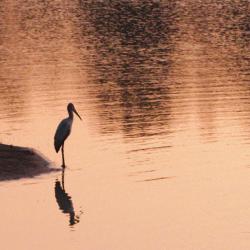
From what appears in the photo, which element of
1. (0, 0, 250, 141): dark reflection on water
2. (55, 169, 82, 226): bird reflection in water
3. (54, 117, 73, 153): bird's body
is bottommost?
(55, 169, 82, 226): bird reflection in water

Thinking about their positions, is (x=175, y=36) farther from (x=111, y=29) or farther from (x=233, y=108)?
(x=233, y=108)

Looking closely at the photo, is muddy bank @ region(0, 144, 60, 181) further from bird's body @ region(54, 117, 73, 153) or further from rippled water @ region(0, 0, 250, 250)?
bird's body @ region(54, 117, 73, 153)

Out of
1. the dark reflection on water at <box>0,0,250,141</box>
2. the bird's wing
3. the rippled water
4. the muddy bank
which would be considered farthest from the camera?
the dark reflection on water at <box>0,0,250,141</box>

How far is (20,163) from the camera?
30.2 metres

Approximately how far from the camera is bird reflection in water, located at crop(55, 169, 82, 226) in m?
25.1

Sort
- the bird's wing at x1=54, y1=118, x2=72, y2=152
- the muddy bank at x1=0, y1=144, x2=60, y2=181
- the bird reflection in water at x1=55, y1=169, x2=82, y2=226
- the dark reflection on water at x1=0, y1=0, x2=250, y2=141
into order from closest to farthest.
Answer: the bird reflection in water at x1=55, y1=169, x2=82, y2=226 < the muddy bank at x1=0, y1=144, x2=60, y2=181 < the bird's wing at x1=54, y1=118, x2=72, y2=152 < the dark reflection on water at x1=0, y1=0, x2=250, y2=141

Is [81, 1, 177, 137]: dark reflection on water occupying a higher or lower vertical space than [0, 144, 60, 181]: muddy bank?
higher

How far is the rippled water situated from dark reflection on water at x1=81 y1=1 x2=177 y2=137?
100 mm

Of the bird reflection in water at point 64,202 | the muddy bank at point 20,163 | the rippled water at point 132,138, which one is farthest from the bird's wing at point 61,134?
the bird reflection in water at point 64,202

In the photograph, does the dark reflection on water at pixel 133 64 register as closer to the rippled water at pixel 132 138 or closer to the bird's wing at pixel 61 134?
the rippled water at pixel 132 138

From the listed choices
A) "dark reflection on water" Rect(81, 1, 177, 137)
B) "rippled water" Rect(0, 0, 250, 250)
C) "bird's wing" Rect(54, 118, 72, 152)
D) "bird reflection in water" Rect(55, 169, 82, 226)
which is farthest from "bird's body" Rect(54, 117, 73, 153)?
"dark reflection on water" Rect(81, 1, 177, 137)

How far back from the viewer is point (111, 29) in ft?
265

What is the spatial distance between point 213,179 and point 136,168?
287cm

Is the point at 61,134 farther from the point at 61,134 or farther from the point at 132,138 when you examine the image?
the point at 132,138
